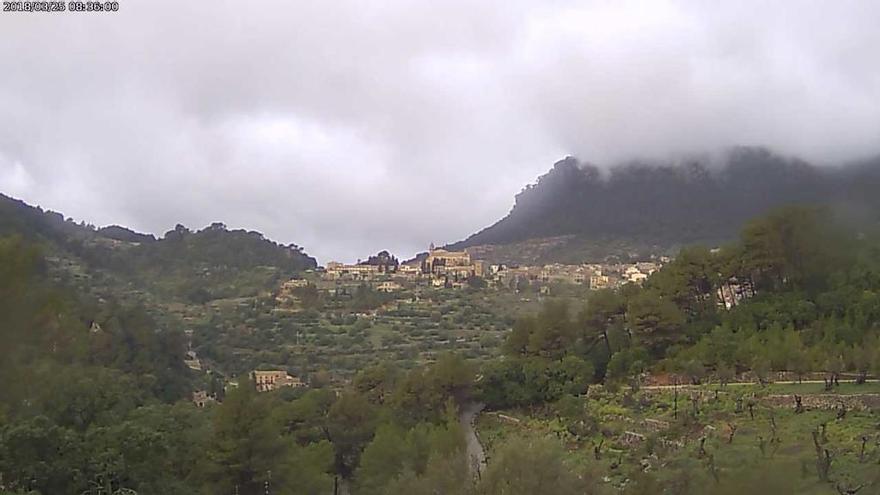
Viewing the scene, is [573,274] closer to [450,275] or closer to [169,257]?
[450,275]

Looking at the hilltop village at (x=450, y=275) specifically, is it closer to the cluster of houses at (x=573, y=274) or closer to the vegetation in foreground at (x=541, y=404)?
the cluster of houses at (x=573, y=274)

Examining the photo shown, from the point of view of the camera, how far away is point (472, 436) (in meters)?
22.5

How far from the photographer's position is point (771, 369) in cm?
2075

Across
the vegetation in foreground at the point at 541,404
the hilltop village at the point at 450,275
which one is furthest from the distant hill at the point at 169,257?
the vegetation in foreground at the point at 541,404

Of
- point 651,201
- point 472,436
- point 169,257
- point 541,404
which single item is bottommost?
point 472,436

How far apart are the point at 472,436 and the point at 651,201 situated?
31.5 m

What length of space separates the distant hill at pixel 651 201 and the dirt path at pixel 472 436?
1434cm

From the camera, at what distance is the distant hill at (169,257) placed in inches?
1932

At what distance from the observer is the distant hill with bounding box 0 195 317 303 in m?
49.1

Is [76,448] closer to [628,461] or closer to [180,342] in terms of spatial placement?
[628,461]

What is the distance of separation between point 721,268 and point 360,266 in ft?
131

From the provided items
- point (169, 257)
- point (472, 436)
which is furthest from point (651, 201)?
point (169, 257)

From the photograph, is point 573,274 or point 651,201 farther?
point 651,201

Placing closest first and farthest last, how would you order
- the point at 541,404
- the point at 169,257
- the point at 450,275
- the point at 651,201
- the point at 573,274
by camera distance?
the point at 541,404 → the point at 573,274 → the point at 651,201 → the point at 450,275 → the point at 169,257
